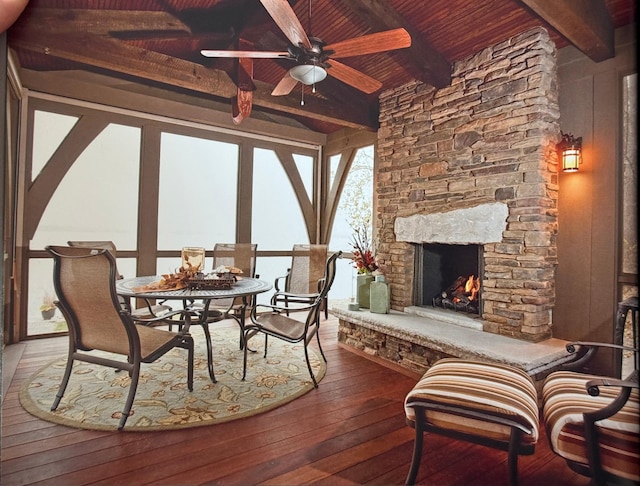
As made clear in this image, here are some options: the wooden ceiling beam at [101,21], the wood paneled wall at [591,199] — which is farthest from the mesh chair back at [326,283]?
the wooden ceiling beam at [101,21]

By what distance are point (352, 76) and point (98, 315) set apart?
8.07 ft

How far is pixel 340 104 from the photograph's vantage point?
4109mm

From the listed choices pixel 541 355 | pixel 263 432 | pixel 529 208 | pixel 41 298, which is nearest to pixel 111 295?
pixel 263 432

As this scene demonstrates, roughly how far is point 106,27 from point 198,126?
184cm

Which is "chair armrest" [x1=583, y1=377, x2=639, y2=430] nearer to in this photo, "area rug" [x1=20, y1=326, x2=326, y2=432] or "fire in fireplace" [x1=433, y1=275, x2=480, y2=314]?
"area rug" [x1=20, y1=326, x2=326, y2=432]

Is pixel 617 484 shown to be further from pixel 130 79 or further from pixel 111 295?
Answer: pixel 130 79

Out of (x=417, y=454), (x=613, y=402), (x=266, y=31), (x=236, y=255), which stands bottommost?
(x=417, y=454)

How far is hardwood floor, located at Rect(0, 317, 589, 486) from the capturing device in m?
1.69

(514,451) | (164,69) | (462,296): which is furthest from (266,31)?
(514,451)

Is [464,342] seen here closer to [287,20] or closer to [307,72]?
[307,72]

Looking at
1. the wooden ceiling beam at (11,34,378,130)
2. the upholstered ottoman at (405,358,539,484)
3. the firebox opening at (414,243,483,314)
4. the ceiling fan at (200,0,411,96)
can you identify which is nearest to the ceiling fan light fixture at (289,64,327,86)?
the ceiling fan at (200,0,411,96)

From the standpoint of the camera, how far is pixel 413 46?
3086 millimetres

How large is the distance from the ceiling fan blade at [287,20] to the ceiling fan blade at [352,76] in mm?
373

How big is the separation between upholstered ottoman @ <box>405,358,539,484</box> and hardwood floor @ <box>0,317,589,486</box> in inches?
11.0
